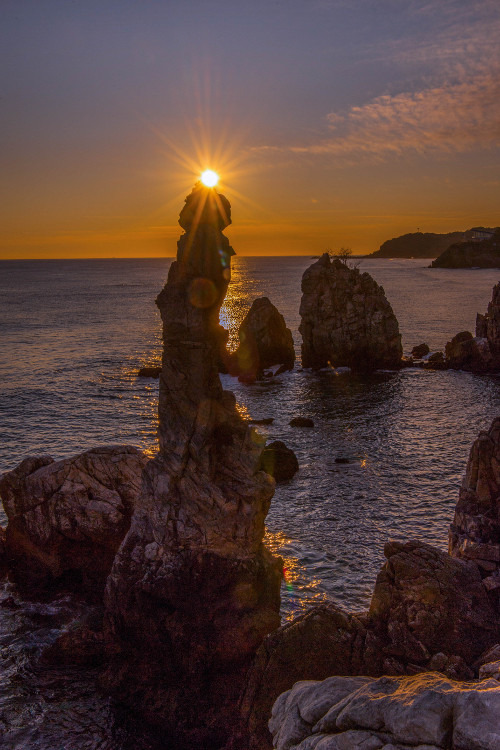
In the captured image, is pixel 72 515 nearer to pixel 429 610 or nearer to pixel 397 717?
pixel 429 610

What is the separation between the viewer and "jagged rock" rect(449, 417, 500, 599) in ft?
69.7

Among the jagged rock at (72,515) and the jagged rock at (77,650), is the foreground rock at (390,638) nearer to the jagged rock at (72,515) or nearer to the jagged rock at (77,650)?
the jagged rock at (77,650)

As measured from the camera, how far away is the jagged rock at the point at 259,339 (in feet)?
255

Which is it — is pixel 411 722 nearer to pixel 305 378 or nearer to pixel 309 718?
pixel 309 718

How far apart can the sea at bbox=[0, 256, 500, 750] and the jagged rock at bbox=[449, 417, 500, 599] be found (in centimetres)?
704

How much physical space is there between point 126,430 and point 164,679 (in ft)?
115

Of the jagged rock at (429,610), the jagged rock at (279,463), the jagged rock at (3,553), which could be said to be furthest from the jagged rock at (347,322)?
the jagged rock at (429,610)

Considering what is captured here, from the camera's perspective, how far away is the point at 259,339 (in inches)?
3081

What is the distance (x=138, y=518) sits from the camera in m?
21.6

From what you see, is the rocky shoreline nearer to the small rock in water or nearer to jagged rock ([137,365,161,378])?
the small rock in water

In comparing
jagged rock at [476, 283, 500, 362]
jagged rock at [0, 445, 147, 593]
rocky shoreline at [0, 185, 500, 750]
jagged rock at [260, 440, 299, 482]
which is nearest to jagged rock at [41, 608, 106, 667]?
rocky shoreline at [0, 185, 500, 750]

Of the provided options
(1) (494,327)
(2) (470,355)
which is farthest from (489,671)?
(2) (470,355)

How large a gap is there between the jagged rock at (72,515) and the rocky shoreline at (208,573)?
0.08 m

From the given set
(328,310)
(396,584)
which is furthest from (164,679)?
(328,310)
